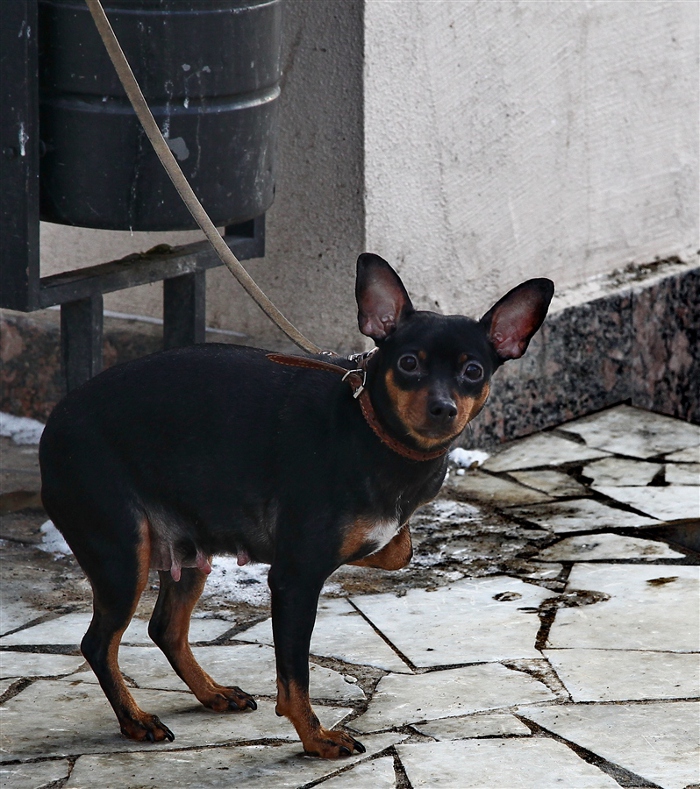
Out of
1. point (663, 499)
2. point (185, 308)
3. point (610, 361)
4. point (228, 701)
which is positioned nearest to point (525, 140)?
point (610, 361)

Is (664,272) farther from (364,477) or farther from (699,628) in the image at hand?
(364,477)

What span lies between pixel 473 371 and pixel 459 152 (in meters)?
2.95

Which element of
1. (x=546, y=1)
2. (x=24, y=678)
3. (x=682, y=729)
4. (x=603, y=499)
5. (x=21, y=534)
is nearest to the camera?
(x=682, y=729)

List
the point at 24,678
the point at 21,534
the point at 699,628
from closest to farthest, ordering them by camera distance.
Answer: the point at 24,678 → the point at 699,628 → the point at 21,534

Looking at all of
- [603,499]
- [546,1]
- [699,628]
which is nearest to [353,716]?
[699,628]

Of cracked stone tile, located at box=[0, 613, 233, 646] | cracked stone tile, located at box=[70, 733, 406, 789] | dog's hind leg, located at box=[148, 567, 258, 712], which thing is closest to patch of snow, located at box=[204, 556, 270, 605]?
cracked stone tile, located at box=[0, 613, 233, 646]

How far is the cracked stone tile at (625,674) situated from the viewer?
3.70m

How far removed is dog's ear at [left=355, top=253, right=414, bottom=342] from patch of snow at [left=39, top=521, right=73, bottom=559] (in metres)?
2.13

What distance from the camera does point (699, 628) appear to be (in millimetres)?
4188

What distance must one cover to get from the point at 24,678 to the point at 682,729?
1.81 m

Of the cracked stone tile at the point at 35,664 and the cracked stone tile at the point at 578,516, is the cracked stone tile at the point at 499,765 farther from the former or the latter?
the cracked stone tile at the point at 578,516

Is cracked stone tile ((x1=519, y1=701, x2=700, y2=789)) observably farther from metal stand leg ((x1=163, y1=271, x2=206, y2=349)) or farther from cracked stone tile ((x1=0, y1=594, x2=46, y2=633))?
metal stand leg ((x1=163, y1=271, x2=206, y2=349))

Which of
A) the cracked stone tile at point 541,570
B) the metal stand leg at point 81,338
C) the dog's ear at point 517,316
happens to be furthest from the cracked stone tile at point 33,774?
the cracked stone tile at point 541,570

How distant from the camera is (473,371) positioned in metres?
3.08
